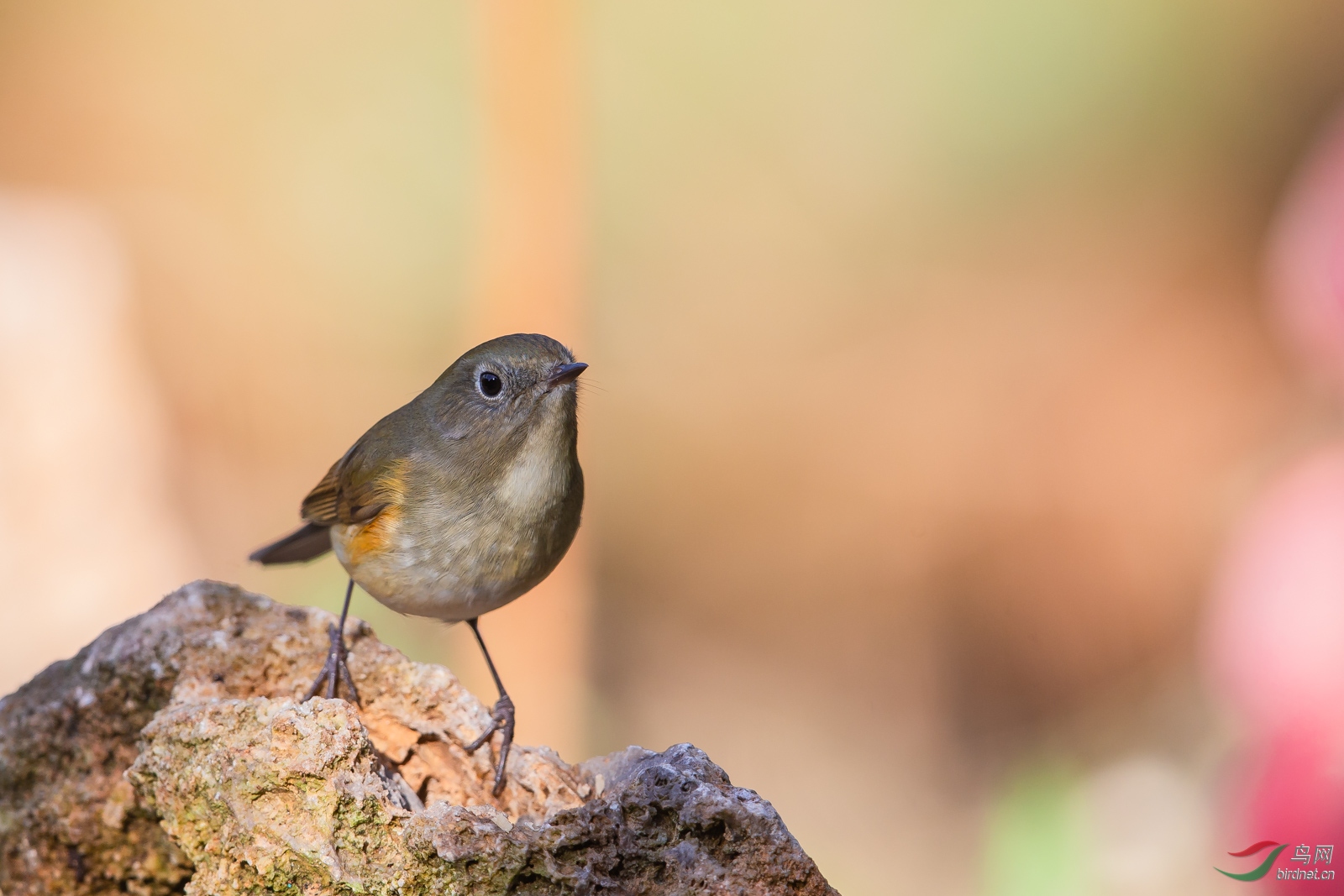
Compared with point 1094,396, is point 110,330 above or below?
below

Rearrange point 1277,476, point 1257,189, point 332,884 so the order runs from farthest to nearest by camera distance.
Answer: point 1257,189
point 1277,476
point 332,884

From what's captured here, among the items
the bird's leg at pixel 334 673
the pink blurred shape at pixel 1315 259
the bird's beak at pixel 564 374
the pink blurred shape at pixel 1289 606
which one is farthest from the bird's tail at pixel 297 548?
the pink blurred shape at pixel 1315 259

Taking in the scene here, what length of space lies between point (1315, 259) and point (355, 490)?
364 cm

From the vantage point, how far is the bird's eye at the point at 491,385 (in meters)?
2.17

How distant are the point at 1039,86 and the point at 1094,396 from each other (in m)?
1.34

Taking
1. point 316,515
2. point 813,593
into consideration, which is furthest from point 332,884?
point 813,593

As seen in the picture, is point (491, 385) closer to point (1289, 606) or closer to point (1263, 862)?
point (1263, 862)

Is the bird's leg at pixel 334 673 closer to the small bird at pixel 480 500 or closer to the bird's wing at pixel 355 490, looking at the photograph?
the small bird at pixel 480 500

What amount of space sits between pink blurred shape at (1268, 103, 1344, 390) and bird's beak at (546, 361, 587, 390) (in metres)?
3.10

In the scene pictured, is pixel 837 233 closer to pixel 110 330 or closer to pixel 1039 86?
pixel 1039 86

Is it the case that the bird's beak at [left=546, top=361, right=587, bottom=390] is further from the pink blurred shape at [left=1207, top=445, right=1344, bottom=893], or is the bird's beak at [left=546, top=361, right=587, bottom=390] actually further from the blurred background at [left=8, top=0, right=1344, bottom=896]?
the pink blurred shape at [left=1207, top=445, right=1344, bottom=893]

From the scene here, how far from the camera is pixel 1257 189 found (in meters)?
4.41

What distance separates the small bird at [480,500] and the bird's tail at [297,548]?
1.71 feet

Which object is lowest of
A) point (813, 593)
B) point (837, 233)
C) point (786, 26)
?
point (813, 593)
